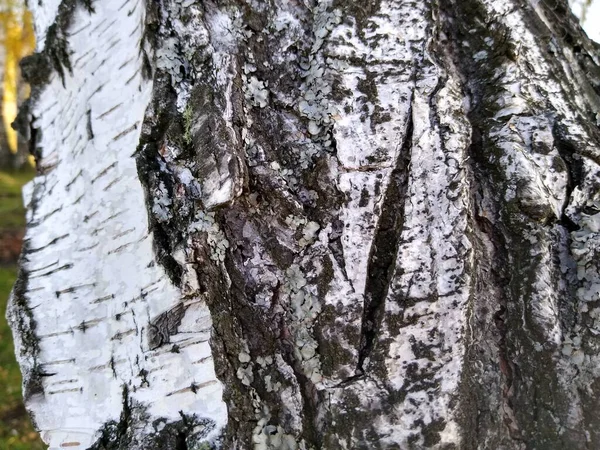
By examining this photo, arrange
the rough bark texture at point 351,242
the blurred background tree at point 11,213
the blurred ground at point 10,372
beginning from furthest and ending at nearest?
the blurred background tree at point 11,213, the blurred ground at point 10,372, the rough bark texture at point 351,242

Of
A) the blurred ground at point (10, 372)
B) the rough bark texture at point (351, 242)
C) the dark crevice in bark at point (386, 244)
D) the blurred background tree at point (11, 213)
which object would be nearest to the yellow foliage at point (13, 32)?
the blurred background tree at point (11, 213)

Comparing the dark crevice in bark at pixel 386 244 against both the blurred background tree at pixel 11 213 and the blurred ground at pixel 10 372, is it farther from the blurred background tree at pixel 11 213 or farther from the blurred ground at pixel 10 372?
the blurred ground at pixel 10 372

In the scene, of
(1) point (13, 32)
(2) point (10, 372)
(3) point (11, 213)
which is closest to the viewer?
(2) point (10, 372)

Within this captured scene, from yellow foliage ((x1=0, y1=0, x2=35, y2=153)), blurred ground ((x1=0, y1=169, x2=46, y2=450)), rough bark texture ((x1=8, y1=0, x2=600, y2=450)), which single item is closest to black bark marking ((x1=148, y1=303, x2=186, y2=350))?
rough bark texture ((x1=8, y1=0, x2=600, y2=450))

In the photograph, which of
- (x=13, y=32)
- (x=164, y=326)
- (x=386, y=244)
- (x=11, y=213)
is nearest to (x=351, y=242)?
(x=386, y=244)

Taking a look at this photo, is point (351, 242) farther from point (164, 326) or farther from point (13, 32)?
point (13, 32)
